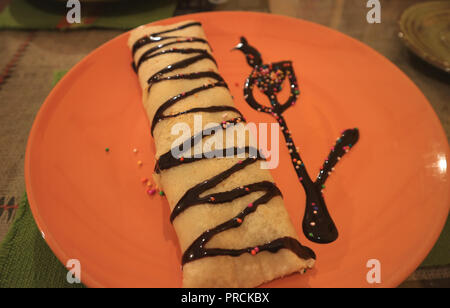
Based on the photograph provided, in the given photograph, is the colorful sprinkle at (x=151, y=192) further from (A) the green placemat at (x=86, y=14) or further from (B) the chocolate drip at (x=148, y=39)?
(A) the green placemat at (x=86, y=14)

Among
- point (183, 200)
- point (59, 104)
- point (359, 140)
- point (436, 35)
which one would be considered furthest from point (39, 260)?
point (436, 35)

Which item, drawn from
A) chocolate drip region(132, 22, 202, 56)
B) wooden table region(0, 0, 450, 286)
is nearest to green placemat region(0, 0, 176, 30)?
wooden table region(0, 0, 450, 286)

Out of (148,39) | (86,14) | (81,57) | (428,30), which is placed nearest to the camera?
(148,39)

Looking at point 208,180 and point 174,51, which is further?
point 174,51

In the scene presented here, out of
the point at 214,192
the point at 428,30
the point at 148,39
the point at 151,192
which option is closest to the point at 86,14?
the point at 148,39

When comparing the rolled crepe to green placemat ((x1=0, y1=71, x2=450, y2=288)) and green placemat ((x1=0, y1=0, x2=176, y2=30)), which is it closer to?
green placemat ((x1=0, y1=71, x2=450, y2=288))

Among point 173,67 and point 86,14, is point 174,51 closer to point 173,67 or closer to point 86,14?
point 173,67
